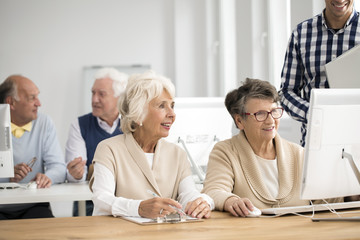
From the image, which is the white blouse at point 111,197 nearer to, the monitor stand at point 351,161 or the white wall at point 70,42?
the monitor stand at point 351,161

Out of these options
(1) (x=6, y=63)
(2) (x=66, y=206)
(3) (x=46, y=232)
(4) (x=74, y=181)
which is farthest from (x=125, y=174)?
(1) (x=6, y=63)

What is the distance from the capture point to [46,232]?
1.66 m

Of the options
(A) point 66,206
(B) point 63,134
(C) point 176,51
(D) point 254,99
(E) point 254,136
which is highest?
(C) point 176,51

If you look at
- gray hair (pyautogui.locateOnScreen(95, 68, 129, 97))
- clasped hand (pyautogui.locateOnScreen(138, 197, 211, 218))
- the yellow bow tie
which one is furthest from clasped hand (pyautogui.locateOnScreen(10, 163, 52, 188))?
clasped hand (pyautogui.locateOnScreen(138, 197, 211, 218))

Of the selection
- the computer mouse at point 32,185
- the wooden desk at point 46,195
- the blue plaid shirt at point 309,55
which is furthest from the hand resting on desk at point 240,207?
the computer mouse at point 32,185

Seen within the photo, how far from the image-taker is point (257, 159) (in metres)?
2.42

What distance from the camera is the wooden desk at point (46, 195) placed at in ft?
9.30

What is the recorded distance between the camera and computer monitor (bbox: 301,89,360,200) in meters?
1.70

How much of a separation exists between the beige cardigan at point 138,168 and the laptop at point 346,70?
2.52ft

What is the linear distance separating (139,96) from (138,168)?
34 cm

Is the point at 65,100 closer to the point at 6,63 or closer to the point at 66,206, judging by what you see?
the point at 6,63

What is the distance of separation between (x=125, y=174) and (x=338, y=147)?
94 cm

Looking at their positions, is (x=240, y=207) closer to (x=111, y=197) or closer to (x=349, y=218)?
(x=349, y=218)

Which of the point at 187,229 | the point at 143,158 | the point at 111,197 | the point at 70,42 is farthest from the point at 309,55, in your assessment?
the point at 70,42
